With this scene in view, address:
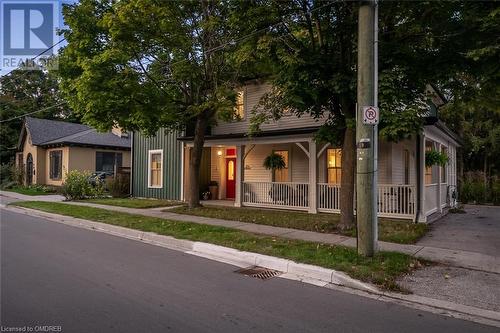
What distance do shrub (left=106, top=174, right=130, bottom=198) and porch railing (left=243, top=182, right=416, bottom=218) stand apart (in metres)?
8.92

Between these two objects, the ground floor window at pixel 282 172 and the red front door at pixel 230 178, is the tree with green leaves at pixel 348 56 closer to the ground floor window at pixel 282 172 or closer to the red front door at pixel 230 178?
the ground floor window at pixel 282 172

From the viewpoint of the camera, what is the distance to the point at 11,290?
211 inches

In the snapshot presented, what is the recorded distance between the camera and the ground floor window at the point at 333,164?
15.6 meters

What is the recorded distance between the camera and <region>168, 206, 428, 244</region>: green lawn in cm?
988

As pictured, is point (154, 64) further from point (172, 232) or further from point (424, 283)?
point (424, 283)

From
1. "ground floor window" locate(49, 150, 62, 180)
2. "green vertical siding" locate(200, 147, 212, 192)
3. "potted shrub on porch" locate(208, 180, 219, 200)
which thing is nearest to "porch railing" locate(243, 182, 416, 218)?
"potted shrub on porch" locate(208, 180, 219, 200)

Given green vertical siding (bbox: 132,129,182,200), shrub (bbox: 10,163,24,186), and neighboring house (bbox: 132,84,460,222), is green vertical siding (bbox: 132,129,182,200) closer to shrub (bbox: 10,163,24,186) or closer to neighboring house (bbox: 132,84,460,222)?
neighboring house (bbox: 132,84,460,222)

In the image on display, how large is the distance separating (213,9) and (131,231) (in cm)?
810

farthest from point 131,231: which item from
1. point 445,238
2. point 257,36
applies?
point 445,238

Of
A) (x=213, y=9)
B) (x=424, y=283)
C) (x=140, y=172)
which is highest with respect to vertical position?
(x=213, y=9)

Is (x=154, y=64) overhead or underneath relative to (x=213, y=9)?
underneath

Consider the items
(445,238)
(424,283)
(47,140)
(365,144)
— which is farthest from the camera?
(47,140)

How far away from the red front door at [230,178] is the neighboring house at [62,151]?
35.9ft

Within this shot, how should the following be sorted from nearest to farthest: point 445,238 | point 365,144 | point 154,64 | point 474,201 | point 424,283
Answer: point 424,283
point 365,144
point 445,238
point 154,64
point 474,201
